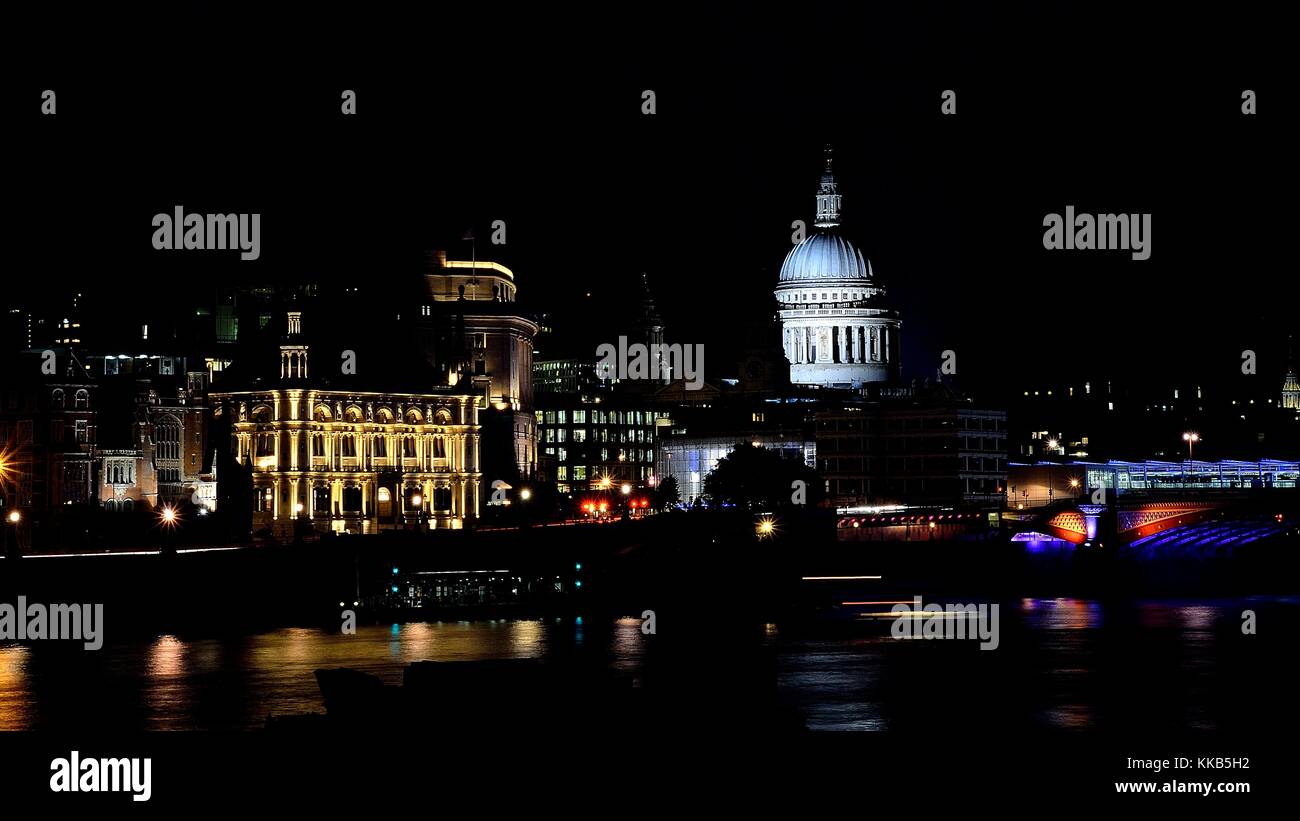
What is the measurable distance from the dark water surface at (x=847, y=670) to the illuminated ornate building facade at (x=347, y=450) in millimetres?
29463

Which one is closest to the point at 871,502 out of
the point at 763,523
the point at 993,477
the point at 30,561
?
the point at 993,477

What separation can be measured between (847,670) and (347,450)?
63521mm

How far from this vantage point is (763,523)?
14400cm

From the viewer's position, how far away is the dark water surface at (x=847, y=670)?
66188mm

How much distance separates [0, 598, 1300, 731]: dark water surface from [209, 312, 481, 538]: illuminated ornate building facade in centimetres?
2946

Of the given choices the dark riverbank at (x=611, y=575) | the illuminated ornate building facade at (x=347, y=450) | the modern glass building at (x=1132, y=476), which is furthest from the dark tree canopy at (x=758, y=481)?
the illuminated ornate building facade at (x=347, y=450)

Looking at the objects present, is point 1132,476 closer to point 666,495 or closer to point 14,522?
point 666,495

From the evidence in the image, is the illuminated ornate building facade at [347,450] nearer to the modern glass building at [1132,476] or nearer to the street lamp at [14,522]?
the street lamp at [14,522]

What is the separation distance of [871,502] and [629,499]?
18.4 m

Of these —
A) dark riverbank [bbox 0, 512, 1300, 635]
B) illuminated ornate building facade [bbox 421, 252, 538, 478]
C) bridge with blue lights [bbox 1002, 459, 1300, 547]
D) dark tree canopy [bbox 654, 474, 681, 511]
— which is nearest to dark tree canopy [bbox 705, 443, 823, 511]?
dark tree canopy [bbox 654, 474, 681, 511]

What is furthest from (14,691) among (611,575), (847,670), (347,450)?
(347,450)

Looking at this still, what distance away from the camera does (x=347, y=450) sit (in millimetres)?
139375

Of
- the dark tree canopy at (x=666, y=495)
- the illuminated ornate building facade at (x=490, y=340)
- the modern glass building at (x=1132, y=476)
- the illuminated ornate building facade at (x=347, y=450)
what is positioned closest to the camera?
the illuminated ornate building facade at (x=347, y=450)
